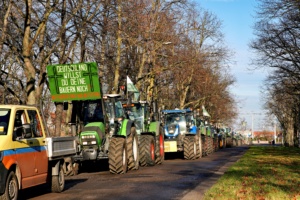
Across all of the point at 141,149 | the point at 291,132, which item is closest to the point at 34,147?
the point at 141,149

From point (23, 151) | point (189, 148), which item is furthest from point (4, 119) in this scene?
point (189, 148)

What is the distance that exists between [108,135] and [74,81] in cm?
232

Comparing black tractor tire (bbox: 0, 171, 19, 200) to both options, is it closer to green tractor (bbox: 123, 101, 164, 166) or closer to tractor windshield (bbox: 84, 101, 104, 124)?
tractor windshield (bbox: 84, 101, 104, 124)

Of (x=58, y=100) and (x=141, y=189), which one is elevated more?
→ (x=58, y=100)

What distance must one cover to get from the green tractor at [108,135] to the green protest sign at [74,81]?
0.69 meters

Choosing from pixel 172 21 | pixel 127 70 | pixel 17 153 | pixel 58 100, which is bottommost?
pixel 17 153

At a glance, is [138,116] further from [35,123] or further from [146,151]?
[35,123]

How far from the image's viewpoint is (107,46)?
4091cm

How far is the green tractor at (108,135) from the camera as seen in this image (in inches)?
818

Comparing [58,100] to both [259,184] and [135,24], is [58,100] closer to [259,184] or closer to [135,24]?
[259,184]

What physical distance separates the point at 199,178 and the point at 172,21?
2789cm

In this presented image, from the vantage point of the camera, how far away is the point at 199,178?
62.5ft

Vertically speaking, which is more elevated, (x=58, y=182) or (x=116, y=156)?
(x=116, y=156)

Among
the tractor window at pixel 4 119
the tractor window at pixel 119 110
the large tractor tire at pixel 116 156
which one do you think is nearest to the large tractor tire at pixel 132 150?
the tractor window at pixel 119 110
